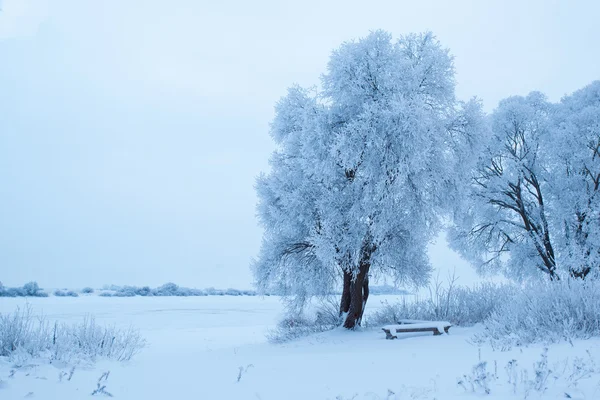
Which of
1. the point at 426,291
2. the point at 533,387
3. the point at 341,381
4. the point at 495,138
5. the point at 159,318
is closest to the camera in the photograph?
the point at 533,387

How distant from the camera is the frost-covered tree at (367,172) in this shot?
48.3ft

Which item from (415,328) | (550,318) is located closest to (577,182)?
(415,328)

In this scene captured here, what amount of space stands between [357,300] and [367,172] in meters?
4.88

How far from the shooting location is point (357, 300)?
651 inches

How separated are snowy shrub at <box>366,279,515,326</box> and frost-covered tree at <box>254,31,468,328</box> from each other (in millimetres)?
916

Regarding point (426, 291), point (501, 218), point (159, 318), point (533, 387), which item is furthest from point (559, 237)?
point (159, 318)

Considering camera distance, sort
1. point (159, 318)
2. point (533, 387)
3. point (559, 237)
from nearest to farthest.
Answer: point (533, 387)
point (559, 237)
point (159, 318)

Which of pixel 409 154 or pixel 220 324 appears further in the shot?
pixel 220 324

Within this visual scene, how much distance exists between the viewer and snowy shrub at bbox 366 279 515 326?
16297 millimetres

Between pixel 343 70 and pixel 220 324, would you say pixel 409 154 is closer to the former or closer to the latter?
pixel 343 70

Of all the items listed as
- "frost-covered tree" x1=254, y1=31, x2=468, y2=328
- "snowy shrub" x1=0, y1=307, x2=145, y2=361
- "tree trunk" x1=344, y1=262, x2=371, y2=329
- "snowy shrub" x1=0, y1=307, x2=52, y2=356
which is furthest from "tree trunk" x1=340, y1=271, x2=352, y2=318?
"snowy shrub" x1=0, y1=307, x2=52, y2=356

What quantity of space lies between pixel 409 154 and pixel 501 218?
40.6ft

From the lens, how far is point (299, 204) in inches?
655

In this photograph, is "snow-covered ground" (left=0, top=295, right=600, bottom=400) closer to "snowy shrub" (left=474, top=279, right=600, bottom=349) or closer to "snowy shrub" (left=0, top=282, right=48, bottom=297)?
"snowy shrub" (left=474, top=279, right=600, bottom=349)
